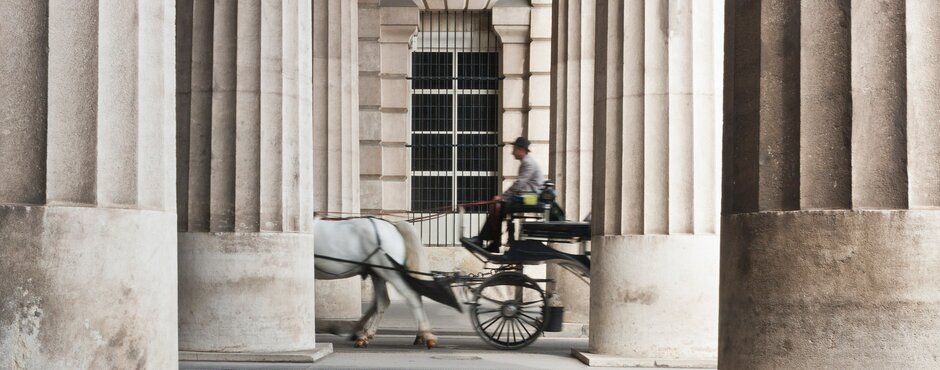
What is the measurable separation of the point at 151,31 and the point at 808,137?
10.2ft

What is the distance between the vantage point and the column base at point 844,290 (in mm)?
5000

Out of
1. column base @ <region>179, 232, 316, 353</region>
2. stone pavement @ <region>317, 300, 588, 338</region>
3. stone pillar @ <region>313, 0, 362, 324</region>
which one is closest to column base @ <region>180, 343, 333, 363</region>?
column base @ <region>179, 232, 316, 353</region>

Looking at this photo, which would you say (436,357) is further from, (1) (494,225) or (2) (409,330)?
(2) (409,330)

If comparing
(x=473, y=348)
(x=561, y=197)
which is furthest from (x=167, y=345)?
(x=561, y=197)

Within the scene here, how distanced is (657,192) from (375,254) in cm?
370

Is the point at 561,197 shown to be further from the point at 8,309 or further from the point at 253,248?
the point at 8,309

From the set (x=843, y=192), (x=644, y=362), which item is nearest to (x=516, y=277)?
(x=644, y=362)

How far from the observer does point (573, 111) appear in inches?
776

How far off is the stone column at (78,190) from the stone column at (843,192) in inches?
110

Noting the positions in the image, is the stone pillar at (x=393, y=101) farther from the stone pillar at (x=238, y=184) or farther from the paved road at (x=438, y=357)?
the stone pillar at (x=238, y=184)

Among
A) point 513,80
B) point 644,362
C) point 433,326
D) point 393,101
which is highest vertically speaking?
point 513,80

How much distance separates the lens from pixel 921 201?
200 inches

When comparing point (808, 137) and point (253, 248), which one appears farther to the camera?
point (253, 248)

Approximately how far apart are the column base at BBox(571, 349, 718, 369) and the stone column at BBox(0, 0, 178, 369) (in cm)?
727
